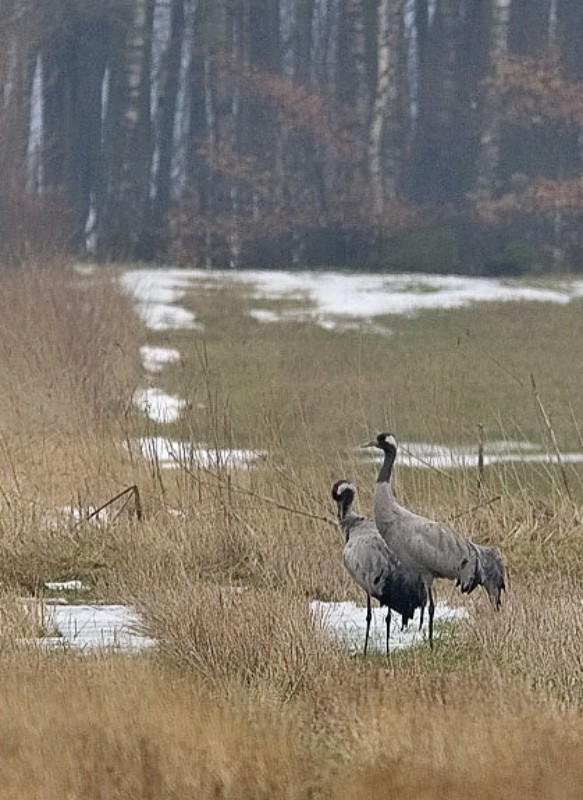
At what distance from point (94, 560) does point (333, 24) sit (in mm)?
31432

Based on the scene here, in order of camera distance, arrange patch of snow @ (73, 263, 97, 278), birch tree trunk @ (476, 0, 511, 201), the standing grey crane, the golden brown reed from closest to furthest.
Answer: the standing grey crane → the golden brown reed → patch of snow @ (73, 263, 97, 278) → birch tree trunk @ (476, 0, 511, 201)

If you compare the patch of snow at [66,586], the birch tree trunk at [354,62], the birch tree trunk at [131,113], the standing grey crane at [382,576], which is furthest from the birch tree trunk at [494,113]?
the standing grey crane at [382,576]

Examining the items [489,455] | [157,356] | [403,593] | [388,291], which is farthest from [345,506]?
[388,291]

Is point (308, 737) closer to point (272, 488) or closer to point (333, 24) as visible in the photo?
point (272, 488)

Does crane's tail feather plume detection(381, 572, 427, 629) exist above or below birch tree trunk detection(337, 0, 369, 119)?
below

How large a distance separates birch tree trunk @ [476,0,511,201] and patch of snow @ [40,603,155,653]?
29803 millimetres

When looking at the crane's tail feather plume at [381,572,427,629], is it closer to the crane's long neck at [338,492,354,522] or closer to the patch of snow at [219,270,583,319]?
the crane's long neck at [338,492,354,522]

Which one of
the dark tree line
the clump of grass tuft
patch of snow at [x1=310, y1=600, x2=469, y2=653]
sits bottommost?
patch of snow at [x1=310, y1=600, x2=469, y2=653]

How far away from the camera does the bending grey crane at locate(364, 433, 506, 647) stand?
831cm

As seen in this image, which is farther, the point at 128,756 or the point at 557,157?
the point at 557,157

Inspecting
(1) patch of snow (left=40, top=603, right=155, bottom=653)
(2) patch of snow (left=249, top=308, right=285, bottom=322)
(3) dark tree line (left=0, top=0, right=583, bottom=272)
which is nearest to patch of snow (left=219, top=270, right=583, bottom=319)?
(2) patch of snow (left=249, top=308, right=285, bottom=322)

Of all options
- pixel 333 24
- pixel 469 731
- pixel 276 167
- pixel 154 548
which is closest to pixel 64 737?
pixel 469 731

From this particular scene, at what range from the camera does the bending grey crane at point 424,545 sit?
8.31m

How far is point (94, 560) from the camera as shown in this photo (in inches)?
426
